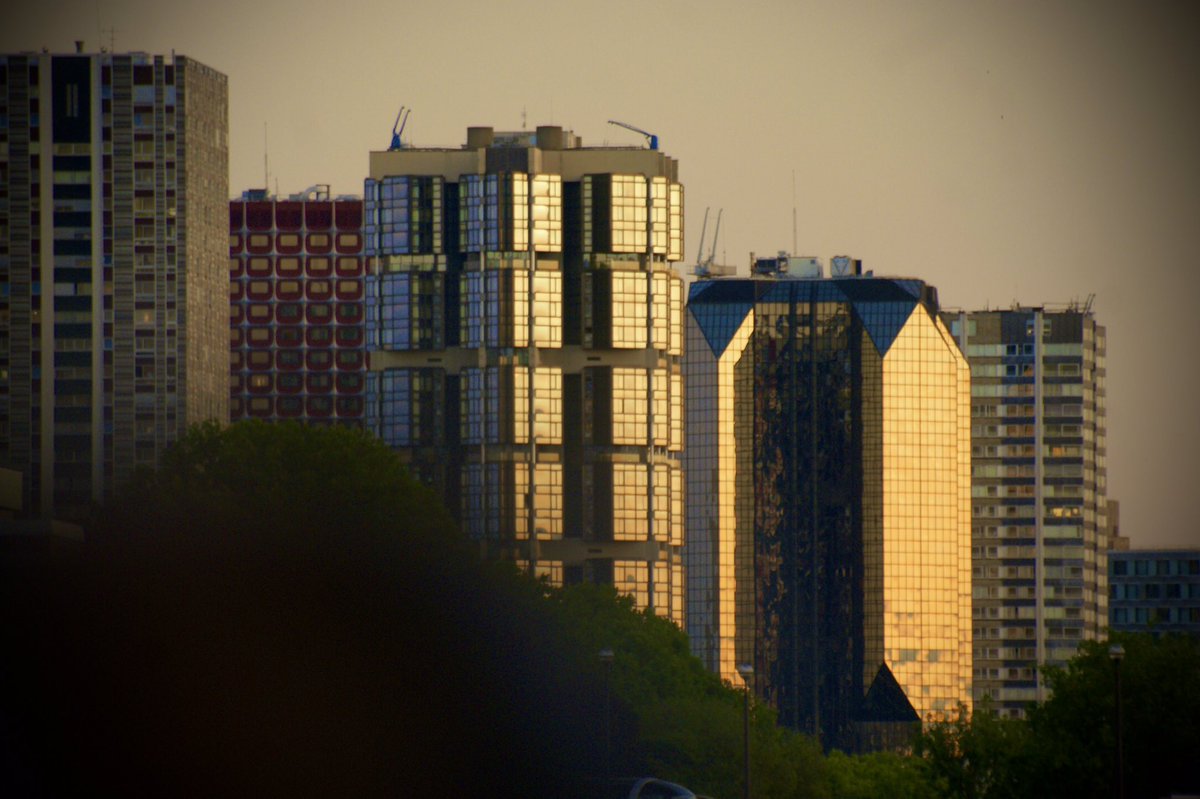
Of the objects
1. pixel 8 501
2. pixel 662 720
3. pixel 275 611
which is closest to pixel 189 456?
pixel 8 501

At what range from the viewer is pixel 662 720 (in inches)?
5728

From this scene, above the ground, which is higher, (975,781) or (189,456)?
(189,456)

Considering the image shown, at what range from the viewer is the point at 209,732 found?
84750 mm

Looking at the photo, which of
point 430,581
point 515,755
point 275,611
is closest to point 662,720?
point 430,581

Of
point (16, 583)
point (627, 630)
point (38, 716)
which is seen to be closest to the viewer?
point (38, 716)

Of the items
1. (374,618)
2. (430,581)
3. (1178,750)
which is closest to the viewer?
(374,618)

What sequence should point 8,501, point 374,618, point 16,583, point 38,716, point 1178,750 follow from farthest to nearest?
point 8,501
point 1178,750
point 374,618
point 16,583
point 38,716

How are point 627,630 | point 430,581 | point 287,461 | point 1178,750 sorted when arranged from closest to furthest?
1. point 430,581
2. point 1178,750
3. point 287,461
4. point 627,630

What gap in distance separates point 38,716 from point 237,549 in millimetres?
18697

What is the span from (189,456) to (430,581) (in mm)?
45871

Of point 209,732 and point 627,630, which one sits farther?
point 627,630

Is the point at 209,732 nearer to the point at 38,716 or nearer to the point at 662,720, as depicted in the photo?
the point at 38,716

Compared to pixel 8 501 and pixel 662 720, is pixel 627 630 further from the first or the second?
pixel 8 501

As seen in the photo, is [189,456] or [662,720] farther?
[189,456]
